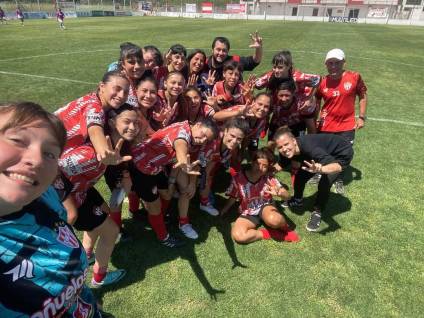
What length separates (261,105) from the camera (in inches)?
181

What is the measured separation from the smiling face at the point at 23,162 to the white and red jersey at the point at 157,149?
2306mm

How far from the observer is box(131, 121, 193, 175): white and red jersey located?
3604 millimetres

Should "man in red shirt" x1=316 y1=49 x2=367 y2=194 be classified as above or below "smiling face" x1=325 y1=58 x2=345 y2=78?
below

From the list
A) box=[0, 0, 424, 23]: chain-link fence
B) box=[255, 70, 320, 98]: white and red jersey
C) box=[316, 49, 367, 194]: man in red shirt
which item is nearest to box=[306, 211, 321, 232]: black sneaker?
box=[316, 49, 367, 194]: man in red shirt

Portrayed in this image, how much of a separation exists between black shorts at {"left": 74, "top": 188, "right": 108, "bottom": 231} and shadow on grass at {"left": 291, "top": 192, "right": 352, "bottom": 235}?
116 inches

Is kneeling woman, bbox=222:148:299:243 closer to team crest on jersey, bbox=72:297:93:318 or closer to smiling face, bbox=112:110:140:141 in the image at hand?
smiling face, bbox=112:110:140:141

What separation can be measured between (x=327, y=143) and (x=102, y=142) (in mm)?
3101

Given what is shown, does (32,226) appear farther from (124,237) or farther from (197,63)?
(197,63)

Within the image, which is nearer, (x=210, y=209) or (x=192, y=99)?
(x=192, y=99)

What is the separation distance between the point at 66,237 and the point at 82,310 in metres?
0.54

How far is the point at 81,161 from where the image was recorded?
2.94m

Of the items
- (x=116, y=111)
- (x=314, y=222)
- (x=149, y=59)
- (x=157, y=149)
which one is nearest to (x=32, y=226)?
(x=116, y=111)

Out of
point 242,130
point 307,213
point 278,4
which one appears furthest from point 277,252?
point 278,4

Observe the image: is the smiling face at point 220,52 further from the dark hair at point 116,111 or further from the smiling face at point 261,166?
the dark hair at point 116,111
